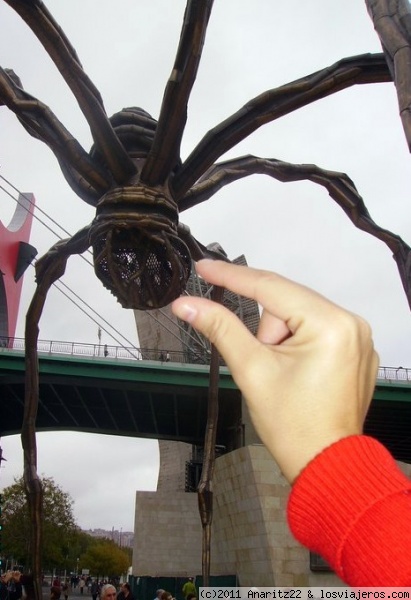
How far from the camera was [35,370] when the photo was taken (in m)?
6.95

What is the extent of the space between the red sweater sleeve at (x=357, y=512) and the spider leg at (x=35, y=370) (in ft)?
17.7

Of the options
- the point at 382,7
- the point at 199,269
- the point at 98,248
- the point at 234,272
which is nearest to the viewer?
the point at 234,272

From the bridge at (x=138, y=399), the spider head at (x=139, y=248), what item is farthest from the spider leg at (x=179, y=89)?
the bridge at (x=138, y=399)

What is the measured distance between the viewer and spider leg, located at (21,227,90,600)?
623 centimetres

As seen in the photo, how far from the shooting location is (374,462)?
3.03 ft

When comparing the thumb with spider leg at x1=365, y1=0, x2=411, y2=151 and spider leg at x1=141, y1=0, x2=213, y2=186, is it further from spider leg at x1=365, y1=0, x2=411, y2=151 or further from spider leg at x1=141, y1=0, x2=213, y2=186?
spider leg at x1=141, y1=0, x2=213, y2=186

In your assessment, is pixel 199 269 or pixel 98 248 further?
pixel 98 248

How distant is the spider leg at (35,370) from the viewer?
6.23 m

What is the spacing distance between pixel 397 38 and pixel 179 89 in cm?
201

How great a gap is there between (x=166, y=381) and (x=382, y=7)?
25415mm

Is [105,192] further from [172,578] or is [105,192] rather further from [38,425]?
[38,425]

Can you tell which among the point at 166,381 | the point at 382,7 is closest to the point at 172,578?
the point at 166,381

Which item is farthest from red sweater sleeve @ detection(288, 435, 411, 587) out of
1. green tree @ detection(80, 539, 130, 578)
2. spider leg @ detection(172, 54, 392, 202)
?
green tree @ detection(80, 539, 130, 578)

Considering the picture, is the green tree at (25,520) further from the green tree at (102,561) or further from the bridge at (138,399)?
the green tree at (102,561)
